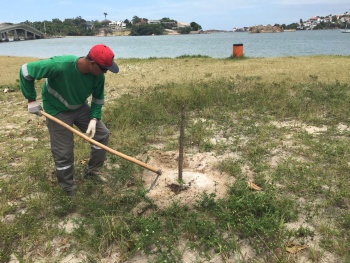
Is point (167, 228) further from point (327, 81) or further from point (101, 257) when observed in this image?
point (327, 81)

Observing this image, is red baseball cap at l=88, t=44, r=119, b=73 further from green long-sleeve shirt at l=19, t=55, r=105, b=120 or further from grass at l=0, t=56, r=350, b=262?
grass at l=0, t=56, r=350, b=262

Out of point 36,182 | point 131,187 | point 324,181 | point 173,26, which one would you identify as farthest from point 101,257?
point 173,26

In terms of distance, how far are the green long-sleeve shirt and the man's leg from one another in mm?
133

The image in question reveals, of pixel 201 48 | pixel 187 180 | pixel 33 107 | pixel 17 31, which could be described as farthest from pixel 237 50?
pixel 17 31

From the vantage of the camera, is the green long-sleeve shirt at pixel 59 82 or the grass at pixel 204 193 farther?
the green long-sleeve shirt at pixel 59 82

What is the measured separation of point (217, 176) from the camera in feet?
12.9

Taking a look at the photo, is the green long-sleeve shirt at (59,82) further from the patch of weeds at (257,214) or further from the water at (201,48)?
the water at (201,48)

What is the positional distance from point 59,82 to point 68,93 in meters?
0.14

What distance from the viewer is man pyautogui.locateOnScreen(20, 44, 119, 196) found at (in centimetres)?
304

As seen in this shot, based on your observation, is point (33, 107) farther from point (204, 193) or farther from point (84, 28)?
point (84, 28)

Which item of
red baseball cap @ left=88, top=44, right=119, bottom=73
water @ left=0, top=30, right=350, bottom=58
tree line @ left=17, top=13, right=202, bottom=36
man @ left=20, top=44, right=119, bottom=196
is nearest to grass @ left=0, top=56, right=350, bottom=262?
man @ left=20, top=44, right=119, bottom=196

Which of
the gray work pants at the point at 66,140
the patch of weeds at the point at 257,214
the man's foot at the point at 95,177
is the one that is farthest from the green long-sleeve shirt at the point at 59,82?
the patch of weeds at the point at 257,214

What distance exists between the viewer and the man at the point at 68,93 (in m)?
3.04

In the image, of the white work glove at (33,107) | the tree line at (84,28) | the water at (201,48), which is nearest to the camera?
the white work glove at (33,107)
